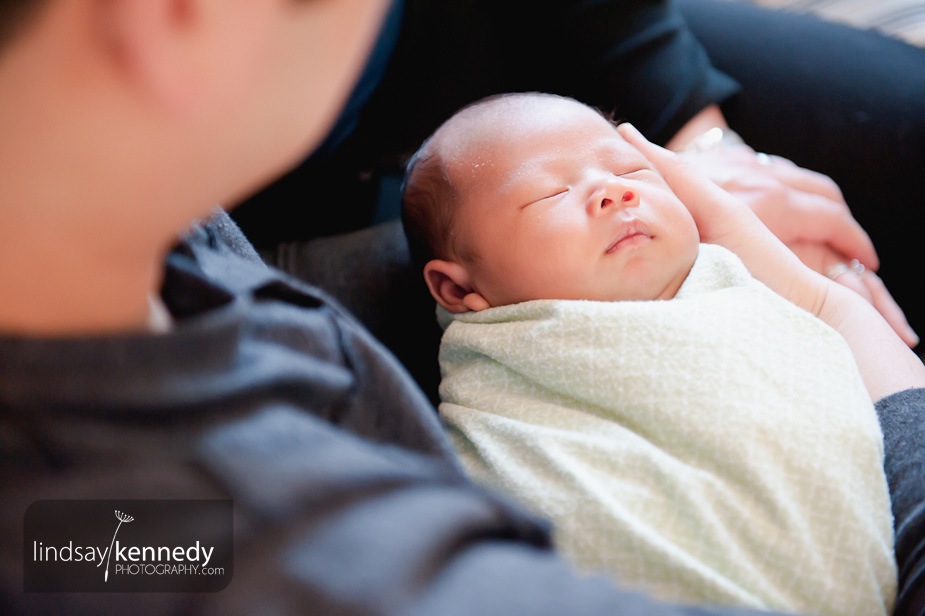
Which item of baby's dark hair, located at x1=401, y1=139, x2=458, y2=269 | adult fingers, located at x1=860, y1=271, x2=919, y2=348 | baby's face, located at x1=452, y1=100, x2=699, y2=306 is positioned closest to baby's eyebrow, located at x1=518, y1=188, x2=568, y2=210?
baby's face, located at x1=452, y1=100, x2=699, y2=306

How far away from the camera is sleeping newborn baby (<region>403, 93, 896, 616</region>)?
0.76 m

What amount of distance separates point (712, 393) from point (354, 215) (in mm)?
732

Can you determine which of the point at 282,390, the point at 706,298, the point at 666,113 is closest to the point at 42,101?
the point at 282,390

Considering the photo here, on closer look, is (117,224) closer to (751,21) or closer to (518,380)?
(518,380)

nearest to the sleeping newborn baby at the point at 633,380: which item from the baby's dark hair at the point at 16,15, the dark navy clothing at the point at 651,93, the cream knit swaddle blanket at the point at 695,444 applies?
the cream knit swaddle blanket at the point at 695,444

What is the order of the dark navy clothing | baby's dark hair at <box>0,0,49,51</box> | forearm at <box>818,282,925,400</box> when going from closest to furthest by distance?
1. baby's dark hair at <box>0,0,49,51</box>
2. forearm at <box>818,282,925,400</box>
3. the dark navy clothing

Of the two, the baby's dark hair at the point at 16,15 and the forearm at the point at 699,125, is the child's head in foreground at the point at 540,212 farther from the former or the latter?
the baby's dark hair at the point at 16,15

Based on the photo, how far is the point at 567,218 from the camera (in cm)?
99

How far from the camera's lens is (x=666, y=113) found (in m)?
1.32

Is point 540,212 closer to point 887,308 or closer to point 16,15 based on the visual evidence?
point 887,308

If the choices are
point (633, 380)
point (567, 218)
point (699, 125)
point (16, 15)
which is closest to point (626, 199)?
point (567, 218)

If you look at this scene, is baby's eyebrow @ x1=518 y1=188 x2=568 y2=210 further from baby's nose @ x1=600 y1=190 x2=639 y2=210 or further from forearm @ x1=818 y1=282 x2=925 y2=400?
forearm @ x1=818 y1=282 x2=925 y2=400

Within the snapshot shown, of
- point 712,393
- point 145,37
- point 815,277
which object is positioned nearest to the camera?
point 145,37

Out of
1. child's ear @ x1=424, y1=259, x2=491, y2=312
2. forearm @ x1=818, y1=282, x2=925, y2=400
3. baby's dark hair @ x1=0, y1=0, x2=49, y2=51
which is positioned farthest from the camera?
child's ear @ x1=424, y1=259, x2=491, y2=312
